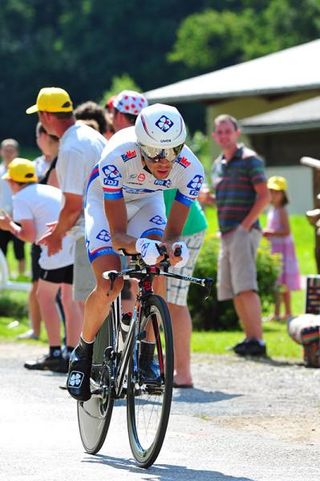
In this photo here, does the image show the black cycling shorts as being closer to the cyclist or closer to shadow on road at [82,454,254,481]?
the cyclist

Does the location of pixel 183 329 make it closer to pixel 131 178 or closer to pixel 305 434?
pixel 305 434

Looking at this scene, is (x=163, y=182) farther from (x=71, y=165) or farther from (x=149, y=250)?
(x=71, y=165)

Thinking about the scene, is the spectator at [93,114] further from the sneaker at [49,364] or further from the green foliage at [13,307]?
the green foliage at [13,307]

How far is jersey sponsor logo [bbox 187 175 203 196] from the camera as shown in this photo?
7.85 m

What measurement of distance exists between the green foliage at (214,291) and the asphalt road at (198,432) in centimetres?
328

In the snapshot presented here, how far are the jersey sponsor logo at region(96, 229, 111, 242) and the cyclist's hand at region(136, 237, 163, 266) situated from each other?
0.50 metres

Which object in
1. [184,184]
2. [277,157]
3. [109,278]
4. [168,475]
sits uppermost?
[277,157]

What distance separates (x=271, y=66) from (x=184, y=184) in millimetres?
17074

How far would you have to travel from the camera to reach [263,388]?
35.6 ft

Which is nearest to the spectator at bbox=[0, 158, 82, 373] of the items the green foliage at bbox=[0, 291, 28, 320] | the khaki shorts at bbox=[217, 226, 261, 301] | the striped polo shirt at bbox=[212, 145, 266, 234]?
the striped polo shirt at bbox=[212, 145, 266, 234]

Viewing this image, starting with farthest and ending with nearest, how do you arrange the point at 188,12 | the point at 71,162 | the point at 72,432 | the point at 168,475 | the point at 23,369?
the point at 188,12 → the point at 23,369 → the point at 71,162 → the point at 72,432 → the point at 168,475

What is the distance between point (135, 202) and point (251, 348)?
478cm

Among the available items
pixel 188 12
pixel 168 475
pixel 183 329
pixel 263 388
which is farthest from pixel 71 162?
pixel 188 12

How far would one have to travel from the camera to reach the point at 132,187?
25.9ft
